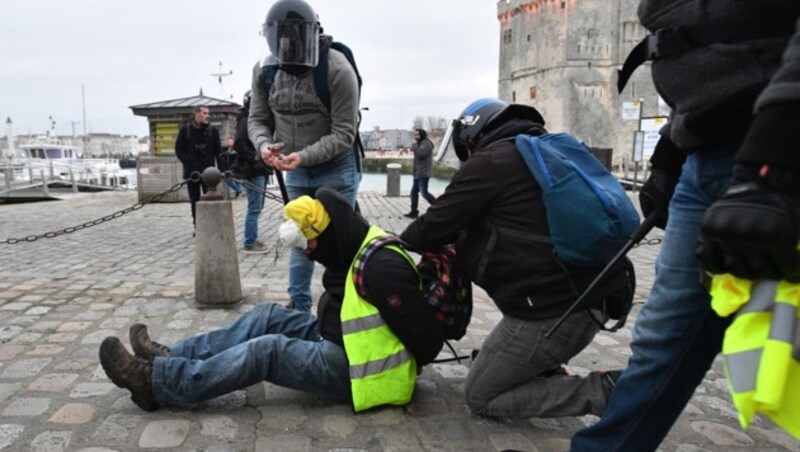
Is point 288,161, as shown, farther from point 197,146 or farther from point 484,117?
point 197,146

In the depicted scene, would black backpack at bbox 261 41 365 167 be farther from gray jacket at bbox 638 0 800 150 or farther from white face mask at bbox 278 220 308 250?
gray jacket at bbox 638 0 800 150

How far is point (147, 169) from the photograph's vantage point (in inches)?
618

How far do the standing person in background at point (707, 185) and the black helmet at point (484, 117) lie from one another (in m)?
0.94

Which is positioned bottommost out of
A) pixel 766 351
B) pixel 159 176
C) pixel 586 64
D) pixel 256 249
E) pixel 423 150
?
pixel 256 249

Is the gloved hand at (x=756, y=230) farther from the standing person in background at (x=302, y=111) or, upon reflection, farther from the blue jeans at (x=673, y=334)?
the standing person in background at (x=302, y=111)

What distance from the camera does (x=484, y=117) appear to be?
3055 mm

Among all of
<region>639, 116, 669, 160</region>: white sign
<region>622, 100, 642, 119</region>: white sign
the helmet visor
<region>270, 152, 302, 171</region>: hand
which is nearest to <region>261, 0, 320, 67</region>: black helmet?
the helmet visor

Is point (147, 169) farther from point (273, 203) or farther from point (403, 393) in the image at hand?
point (403, 393)

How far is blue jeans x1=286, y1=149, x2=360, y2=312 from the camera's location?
423cm

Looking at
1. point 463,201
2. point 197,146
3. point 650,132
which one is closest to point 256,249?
point 197,146

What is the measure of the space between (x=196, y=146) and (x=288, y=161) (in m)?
6.10

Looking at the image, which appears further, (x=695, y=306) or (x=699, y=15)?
(x=695, y=306)

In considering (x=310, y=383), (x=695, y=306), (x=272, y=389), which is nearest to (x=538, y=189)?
(x=695, y=306)

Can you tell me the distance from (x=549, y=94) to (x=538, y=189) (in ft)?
210
